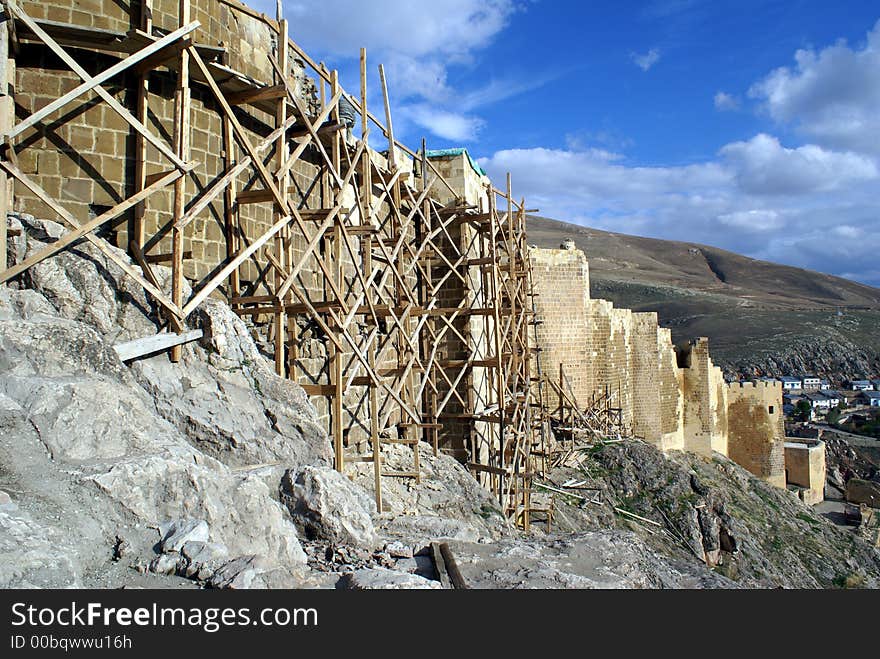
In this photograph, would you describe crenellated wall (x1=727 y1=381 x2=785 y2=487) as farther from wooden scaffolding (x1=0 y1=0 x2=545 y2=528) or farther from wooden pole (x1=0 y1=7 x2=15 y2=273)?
wooden pole (x1=0 y1=7 x2=15 y2=273)

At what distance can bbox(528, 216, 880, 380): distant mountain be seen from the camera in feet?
223

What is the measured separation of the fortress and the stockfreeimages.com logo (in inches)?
121

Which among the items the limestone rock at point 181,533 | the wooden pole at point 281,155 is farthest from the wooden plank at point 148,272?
the limestone rock at point 181,533

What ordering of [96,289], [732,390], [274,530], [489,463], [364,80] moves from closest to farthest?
[274,530], [96,289], [364,80], [489,463], [732,390]

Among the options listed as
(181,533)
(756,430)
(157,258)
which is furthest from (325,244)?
(756,430)

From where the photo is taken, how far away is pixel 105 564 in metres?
3.79

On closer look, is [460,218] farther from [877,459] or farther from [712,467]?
[877,459]

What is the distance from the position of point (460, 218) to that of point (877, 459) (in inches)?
1616

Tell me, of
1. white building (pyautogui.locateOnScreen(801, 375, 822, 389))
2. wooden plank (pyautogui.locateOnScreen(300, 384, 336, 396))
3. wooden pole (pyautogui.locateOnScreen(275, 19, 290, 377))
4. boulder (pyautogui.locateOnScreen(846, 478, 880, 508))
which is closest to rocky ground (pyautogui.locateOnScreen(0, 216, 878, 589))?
wooden pole (pyautogui.locateOnScreen(275, 19, 290, 377))

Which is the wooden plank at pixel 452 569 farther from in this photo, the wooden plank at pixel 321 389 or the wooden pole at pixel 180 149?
the wooden pole at pixel 180 149

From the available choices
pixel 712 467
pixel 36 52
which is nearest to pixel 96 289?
pixel 36 52

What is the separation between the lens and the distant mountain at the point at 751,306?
67938 millimetres

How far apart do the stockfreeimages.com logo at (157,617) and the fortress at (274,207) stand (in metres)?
3.08

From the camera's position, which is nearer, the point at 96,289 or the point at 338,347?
the point at 96,289
